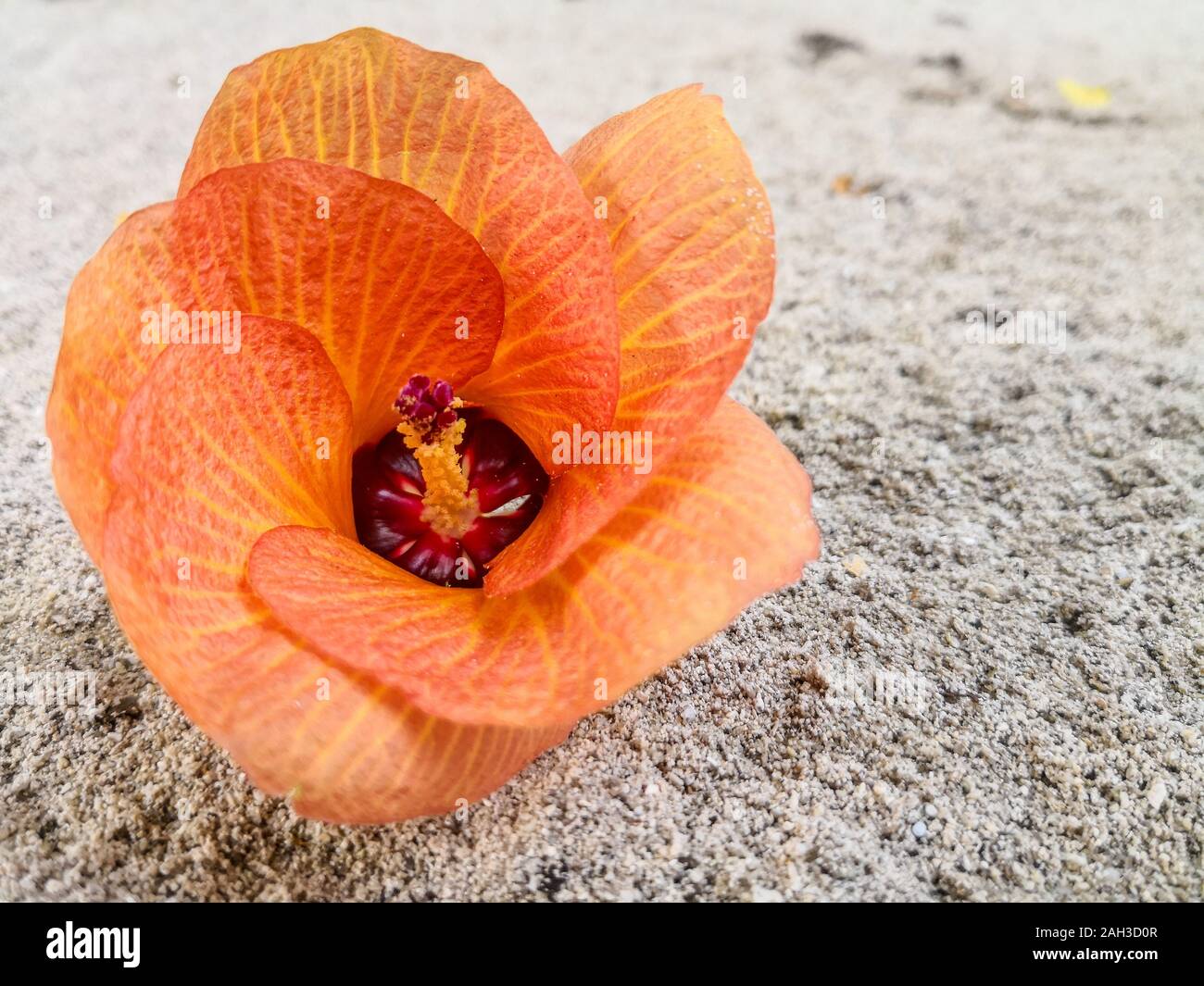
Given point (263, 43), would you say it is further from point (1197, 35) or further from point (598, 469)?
point (1197, 35)

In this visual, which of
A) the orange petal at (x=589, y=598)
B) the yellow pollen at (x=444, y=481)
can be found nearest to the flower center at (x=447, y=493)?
the yellow pollen at (x=444, y=481)

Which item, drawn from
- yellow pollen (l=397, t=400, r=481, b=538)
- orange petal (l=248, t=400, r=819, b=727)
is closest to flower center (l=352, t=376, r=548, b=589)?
yellow pollen (l=397, t=400, r=481, b=538)

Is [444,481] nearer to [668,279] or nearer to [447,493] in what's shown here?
[447,493]

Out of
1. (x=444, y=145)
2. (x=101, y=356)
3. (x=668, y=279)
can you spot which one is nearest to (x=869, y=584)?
(x=668, y=279)

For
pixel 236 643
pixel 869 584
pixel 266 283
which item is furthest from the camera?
pixel 869 584

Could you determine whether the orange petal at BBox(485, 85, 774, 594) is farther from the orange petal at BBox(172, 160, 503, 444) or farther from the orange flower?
the orange petal at BBox(172, 160, 503, 444)

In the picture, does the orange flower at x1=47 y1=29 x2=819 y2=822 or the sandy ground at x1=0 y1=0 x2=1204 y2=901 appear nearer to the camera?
the orange flower at x1=47 y1=29 x2=819 y2=822

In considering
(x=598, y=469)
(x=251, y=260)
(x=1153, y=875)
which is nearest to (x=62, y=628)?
(x=251, y=260)
